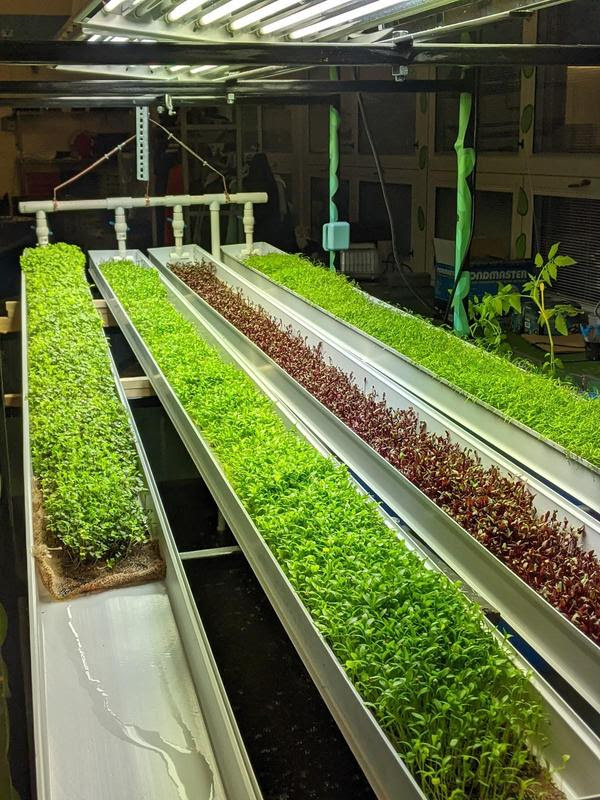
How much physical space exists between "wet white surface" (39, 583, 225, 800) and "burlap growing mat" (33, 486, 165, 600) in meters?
0.03

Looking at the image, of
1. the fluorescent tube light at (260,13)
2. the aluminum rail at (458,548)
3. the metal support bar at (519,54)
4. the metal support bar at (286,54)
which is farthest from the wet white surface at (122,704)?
the metal support bar at (519,54)

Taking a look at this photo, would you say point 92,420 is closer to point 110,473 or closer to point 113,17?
point 110,473

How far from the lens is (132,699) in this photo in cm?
222

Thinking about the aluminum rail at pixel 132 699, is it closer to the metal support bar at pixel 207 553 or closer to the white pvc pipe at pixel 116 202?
the metal support bar at pixel 207 553

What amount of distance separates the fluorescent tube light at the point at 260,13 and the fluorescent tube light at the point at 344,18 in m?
0.24

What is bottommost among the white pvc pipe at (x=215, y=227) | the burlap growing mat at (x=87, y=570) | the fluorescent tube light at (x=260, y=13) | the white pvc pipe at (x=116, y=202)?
the burlap growing mat at (x=87, y=570)

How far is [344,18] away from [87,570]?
262 cm

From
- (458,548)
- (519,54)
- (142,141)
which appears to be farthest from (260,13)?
(142,141)

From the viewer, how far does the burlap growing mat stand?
2.62 m

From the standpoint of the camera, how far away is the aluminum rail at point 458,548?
7.04ft

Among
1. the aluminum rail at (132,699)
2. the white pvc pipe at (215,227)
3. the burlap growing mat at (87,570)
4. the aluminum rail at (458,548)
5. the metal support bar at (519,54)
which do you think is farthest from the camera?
the white pvc pipe at (215,227)

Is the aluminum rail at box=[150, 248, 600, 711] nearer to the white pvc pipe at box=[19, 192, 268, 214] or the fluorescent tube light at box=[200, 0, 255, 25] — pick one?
the fluorescent tube light at box=[200, 0, 255, 25]

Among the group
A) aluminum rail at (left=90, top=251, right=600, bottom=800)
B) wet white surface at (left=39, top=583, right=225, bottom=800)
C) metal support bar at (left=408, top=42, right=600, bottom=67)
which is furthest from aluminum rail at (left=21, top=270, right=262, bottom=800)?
metal support bar at (left=408, top=42, right=600, bottom=67)

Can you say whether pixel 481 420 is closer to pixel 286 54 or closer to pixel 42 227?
pixel 286 54
